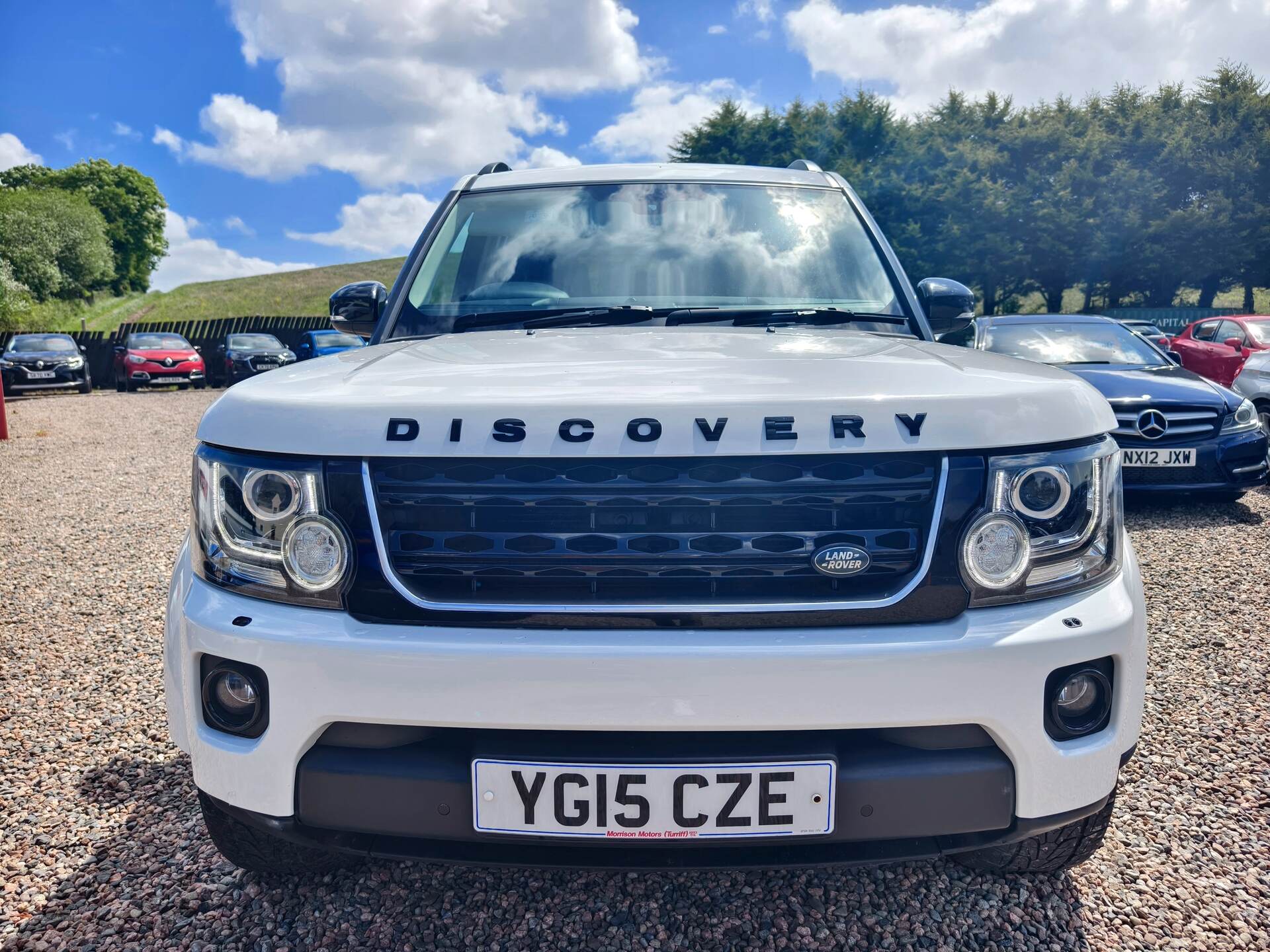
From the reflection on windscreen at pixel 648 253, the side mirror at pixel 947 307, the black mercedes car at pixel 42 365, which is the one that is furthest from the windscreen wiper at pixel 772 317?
the black mercedes car at pixel 42 365

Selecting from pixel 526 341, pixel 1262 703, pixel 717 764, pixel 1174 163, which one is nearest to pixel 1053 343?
pixel 1262 703

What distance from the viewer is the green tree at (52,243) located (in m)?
48.7

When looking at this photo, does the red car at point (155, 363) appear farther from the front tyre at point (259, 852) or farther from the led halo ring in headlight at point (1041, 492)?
Result: the led halo ring in headlight at point (1041, 492)

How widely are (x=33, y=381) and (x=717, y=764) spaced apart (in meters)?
23.1

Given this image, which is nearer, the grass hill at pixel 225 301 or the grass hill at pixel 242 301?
the grass hill at pixel 242 301

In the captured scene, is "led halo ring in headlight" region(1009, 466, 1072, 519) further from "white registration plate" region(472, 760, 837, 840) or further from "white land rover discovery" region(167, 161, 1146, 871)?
"white registration plate" region(472, 760, 837, 840)

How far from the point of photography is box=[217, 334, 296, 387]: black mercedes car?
22.2m

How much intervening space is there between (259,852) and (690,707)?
1088mm

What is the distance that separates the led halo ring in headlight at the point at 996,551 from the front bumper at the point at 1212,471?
5.63 m

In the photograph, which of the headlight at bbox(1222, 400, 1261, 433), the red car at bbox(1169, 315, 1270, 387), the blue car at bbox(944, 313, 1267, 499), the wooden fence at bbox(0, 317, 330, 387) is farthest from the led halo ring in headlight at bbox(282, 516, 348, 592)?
the wooden fence at bbox(0, 317, 330, 387)

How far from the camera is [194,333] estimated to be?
1420 inches

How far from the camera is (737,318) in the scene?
2.49 meters

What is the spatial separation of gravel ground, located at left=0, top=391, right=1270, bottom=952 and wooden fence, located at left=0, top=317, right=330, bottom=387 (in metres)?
23.2

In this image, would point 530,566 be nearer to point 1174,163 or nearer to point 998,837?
point 998,837
